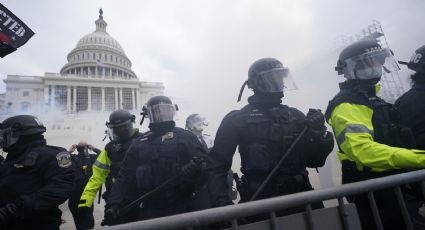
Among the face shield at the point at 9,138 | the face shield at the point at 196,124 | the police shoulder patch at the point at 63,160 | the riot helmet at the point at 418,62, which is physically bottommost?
the police shoulder patch at the point at 63,160

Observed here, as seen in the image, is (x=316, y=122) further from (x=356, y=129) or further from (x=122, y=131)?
(x=122, y=131)

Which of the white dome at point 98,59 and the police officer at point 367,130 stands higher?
the white dome at point 98,59

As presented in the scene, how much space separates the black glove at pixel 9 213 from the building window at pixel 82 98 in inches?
1865

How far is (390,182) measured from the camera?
165 centimetres

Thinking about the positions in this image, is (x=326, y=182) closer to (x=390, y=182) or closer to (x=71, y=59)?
(x=390, y=182)

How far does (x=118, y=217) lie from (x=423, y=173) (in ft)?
8.70

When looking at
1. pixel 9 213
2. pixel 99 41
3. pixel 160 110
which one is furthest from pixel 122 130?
pixel 99 41

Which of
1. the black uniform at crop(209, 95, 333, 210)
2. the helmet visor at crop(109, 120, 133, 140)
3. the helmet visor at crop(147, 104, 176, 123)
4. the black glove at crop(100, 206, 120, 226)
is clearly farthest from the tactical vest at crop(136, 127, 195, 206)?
the helmet visor at crop(109, 120, 133, 140)

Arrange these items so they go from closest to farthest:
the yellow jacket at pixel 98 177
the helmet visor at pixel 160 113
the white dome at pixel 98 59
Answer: the helmet visor at pixel 160 113 → the yellow jacket at pixel 98 177 → the white dome at pixel 98 59

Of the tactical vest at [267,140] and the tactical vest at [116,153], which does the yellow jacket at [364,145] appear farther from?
the tactical vest at [116,153]

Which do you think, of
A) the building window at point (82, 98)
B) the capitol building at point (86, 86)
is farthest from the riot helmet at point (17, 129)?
the building window at point (82, 98)

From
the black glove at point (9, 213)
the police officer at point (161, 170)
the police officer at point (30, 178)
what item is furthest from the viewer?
the police officer at point (161, 170)

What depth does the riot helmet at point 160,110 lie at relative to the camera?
315 centimetres

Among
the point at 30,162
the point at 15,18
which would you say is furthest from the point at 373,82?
the point at 15,18
